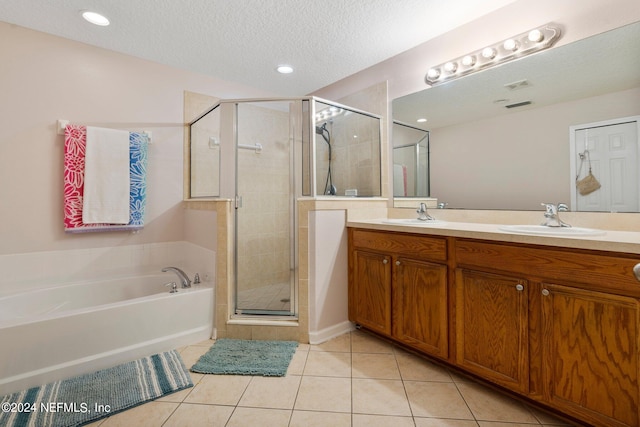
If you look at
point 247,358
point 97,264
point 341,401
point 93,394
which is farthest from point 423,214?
point 97,264

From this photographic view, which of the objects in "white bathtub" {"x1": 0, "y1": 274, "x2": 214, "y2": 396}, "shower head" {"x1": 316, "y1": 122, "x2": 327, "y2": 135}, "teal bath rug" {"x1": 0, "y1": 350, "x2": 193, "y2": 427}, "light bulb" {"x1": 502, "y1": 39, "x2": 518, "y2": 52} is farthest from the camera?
"shower head" {"x1": 316, "y1": 122, "x2": 327, "y2": 135}

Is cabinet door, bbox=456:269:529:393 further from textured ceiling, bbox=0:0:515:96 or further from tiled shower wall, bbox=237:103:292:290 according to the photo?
textured ceiling, bbox=0:0:515:96

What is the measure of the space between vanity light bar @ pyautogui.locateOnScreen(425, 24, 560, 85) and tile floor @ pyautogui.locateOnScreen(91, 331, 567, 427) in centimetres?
199

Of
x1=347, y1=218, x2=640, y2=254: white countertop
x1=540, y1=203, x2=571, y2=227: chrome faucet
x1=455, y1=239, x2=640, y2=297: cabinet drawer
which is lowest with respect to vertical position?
x1=455, y1=239, x2=640, y2=297: cabinet drawer

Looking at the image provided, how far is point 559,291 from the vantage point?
124 centimetres

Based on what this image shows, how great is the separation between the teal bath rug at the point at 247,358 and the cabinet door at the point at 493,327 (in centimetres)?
104

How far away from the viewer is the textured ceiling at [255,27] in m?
1.87

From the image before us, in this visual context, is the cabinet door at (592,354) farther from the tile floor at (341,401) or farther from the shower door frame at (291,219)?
the shower door frame at (291,219)

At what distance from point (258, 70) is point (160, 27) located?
2.90 feet

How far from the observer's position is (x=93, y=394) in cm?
150

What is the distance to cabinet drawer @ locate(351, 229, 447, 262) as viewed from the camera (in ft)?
5.49

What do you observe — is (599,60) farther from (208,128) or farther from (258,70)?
(208,128)

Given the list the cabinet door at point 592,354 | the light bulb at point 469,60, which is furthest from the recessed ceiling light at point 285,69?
the cabinet door at point 592,354

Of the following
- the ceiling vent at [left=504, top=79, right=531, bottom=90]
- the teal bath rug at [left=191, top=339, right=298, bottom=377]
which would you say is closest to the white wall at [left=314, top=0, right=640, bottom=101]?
the ceiling vent at [left=504, top=79, right=531, bottom=90]
